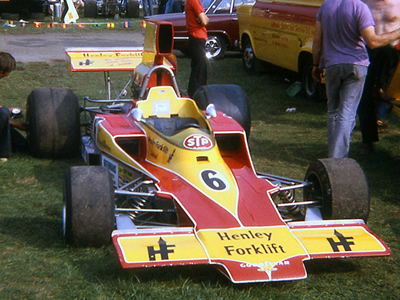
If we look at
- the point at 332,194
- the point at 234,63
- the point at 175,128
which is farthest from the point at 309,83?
the point at 332,194

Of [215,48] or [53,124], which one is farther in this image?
[215,48]

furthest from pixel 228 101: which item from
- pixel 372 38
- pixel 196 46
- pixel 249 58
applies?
pixel 249 58

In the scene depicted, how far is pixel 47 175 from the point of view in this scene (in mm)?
7242

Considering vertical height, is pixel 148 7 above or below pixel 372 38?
below

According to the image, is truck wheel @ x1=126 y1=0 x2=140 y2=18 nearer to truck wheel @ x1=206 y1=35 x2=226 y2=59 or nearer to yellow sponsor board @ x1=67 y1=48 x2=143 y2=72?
truck wheel @ x1=206 y1=35 x2=226 y2=59

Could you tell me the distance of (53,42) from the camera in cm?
1945

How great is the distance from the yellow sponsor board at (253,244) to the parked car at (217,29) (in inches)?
466

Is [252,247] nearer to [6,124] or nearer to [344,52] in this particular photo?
[344,52]

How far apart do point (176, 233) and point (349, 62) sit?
9.57 feet

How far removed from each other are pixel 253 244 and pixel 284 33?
778cm

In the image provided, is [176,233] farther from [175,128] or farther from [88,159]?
[88,159]

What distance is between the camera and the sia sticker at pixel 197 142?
5785mm

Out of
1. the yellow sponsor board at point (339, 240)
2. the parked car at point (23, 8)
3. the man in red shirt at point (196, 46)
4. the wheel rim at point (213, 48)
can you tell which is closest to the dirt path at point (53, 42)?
the wheel rim at point (213, 48)

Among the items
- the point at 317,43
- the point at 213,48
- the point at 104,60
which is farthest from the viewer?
the point at 213,48
